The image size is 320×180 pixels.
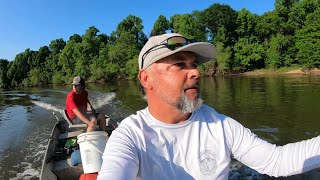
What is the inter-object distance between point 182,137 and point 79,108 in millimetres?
7719

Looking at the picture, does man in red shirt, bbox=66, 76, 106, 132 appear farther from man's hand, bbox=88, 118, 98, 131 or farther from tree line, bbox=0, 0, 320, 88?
tree line, bbox=0, 0, 320, 88

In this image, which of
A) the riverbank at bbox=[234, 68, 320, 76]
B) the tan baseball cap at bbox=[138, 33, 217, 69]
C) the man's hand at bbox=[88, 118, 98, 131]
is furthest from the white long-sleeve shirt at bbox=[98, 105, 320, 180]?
the riverbank at bbox=[234, 68, 320, 76]

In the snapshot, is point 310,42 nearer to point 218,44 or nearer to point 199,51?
point 218,44

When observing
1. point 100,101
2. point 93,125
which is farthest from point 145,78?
point 100,101

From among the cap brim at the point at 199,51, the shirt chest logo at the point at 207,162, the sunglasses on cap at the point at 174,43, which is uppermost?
the sunglasses on cap at the point at 174,43

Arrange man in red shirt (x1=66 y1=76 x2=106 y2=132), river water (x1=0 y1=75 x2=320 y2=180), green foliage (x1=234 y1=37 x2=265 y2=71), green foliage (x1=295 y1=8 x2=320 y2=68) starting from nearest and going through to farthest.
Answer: man in red shirt (x1=66 y1=76 x2=106 y2=132)
river water (x1=0 y1=75 x2=320 y2=180)
green foliage (x1=295 y1=8 x2=320 y2=68)
green foliage (x1=234 y1=37 x2=265 y2=71)

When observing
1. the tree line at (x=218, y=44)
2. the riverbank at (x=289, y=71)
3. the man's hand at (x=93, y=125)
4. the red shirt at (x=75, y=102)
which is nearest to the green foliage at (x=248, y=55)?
the tree line at (x=218, y=44)

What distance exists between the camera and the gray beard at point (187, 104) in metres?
1.96

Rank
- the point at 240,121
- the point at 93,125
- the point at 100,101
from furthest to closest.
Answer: the point at 100,101 → the point at 240,121 → the point at 93,125

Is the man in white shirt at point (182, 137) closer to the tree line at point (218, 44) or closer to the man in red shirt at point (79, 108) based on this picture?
the man in red shirt at point (79, 108)

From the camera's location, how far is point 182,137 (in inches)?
77.2

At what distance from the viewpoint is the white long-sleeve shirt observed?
185cm

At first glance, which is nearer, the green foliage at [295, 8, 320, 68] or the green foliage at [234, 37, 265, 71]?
the green foliage at [295, 8, 320, 68]

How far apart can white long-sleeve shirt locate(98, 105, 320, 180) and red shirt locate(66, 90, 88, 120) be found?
23.8 feet
